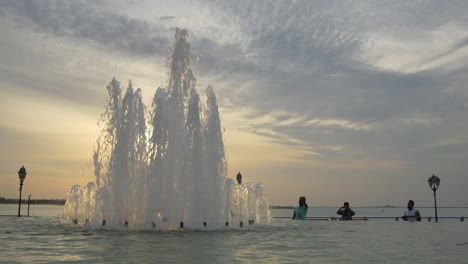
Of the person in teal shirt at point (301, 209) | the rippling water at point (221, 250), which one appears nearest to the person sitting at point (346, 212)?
the person in teal shirt at point (301, 209)

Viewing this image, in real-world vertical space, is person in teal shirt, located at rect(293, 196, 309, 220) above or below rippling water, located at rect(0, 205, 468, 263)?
above

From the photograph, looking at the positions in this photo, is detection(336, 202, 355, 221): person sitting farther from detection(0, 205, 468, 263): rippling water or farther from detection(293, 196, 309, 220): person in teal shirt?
detection(0, 205, 468, 263): rippling water

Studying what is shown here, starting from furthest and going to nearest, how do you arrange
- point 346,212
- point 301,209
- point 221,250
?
point 346,212 → point 301,209 → point 221,250

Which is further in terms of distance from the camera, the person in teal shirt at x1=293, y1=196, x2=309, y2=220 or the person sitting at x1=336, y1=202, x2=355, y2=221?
the person sitting at x1=336, y1=202, x2=355, y2=221

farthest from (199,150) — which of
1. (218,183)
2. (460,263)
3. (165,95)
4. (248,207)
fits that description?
(460,263)

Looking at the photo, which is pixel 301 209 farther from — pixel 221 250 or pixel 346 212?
pixel 221 250

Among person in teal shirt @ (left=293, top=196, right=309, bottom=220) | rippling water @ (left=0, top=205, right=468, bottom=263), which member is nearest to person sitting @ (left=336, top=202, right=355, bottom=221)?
person in teal shirt @ (left=293, top=196, right=309, bottom=220)

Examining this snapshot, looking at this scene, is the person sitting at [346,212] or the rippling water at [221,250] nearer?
the rippling water at [221,250]

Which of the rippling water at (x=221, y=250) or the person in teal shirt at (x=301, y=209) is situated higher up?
the person in teal shirt at (x=301, y=209)

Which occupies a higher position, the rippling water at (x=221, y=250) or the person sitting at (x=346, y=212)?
the person sitting at (x=346, y=212)

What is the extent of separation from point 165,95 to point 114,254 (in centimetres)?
1337

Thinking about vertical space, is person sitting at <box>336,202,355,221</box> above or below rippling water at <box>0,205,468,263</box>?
above

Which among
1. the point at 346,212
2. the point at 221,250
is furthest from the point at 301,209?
the point at 221,250

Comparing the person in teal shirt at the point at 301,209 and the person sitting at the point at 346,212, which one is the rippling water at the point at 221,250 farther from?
the person sitting at the point at 346,212
